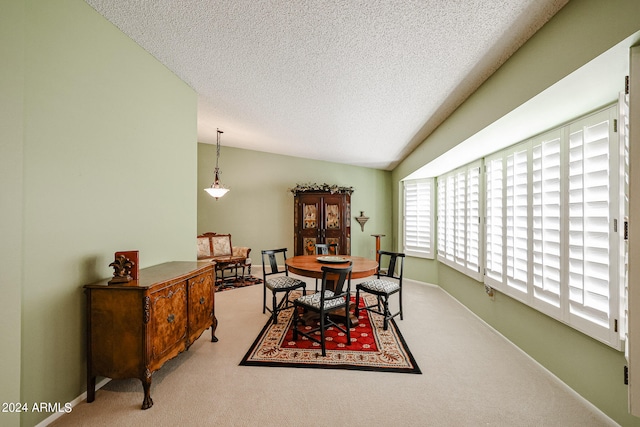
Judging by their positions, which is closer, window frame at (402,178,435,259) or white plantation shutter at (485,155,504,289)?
white plantation shutter at (485,155,504,289)

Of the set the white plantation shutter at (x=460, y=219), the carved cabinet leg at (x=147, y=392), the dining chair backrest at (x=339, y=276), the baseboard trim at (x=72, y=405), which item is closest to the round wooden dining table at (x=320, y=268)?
the dining chair backrest at (x=339, y=276)

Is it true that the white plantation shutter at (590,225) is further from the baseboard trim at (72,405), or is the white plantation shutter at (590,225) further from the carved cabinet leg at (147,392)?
the baseboard trim at (72,405)

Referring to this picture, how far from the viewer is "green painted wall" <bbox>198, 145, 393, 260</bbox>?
22.2 feet

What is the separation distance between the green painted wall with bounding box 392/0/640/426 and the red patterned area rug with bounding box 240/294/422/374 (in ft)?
3.82

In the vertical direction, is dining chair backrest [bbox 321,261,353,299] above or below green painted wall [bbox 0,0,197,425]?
below

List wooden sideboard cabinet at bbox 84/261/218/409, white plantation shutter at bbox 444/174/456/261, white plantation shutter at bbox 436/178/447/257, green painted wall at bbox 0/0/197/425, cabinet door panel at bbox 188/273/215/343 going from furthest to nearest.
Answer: white plantation shutter at bbox 436/178/447/257 < white plantation shutter at bbox 444/174/456/261 < cabinet door panel at bbox 188/273/215/343 < wooden sideboard cabinet at bbox 84/261/218/409 < green painted wall at bbox 0/0/197/425

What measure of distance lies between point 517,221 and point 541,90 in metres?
1.48

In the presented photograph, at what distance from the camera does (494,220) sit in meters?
3.13

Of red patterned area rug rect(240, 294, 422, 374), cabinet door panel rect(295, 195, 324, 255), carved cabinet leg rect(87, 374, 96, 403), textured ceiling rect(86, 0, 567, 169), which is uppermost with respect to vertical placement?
textured ceiling rect(86, 0, 567, 169)

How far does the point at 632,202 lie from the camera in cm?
127

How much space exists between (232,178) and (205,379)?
5.31 metres

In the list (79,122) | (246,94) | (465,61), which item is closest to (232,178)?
(246,94)

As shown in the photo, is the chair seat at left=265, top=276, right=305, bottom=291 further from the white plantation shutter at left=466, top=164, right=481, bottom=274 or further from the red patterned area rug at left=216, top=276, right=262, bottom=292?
the white plantation shutter at left=466, top=164, right=481, bottom=274

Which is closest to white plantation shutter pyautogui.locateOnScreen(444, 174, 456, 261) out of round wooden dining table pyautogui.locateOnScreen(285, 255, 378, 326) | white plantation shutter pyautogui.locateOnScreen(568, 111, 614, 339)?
round wooden dining table pyautogui.locateOnScreen(285, 255, 378, 326)
